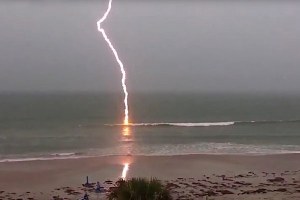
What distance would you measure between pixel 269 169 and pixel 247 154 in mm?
6408

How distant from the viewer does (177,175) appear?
26.4 m

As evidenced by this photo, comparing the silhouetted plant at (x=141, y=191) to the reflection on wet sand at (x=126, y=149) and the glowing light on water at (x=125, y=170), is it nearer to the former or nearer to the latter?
the reflection on wet sand at (x=126, y=149)

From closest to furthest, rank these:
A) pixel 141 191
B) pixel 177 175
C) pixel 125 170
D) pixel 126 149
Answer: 1. pixel 141 191
2. pixel 177 175
3. pixel 125 170
4. pixel 126 149

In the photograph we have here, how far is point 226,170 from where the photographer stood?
91.1 feet

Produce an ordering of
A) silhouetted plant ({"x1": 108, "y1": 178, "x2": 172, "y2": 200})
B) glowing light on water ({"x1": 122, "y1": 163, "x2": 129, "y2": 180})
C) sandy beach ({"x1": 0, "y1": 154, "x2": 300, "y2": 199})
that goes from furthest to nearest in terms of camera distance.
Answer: glowing light on water ({"x1": 122, "y1": 163, "x2": 129, "y2": 180}) < sandy beach ({"x1": 0, "y1": 154, "x2": 300, "y2": 199}) < silhouetted plant ({"x1": 108, "y1": 178, "x2": 172, "y2": 200})

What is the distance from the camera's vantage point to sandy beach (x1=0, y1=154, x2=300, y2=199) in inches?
842

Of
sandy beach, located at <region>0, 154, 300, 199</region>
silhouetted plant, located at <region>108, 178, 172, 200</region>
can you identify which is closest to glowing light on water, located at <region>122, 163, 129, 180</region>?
sandy beach, located at <region>0, 154, 300, 199</region>

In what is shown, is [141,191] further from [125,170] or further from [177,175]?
[125,170]

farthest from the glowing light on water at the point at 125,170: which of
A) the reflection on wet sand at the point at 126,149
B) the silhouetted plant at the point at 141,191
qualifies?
the silhouetted plant at the point at 141,191

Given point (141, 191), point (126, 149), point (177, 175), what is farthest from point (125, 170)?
point (141, 191)

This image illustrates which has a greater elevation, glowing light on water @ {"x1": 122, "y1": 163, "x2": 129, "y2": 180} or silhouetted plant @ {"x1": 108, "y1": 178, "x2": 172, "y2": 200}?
silhouetted plant @ {"x1": 108, "y1": 178, "x2": 172, "y2": 200}

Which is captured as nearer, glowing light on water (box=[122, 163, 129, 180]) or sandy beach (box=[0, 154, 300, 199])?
sandy beach (box=[0, 154, 300, 199])

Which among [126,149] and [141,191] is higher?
[126,149]

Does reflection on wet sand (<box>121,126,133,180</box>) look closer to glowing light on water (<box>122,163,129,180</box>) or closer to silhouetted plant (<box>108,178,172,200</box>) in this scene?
glowing light on water (<box>122,163,129,180</box>)
